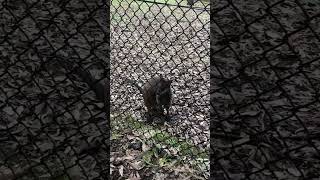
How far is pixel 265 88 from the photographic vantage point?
202cm

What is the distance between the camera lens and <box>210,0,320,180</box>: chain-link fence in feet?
6.34

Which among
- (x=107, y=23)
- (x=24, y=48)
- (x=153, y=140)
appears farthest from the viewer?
(x=153, y=140)

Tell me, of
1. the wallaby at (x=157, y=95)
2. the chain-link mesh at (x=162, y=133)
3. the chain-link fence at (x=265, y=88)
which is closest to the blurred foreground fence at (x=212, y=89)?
the chain-link fence at (x=265, y=88)

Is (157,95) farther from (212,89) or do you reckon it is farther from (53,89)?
(212,89)

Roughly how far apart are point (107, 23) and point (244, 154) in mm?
908

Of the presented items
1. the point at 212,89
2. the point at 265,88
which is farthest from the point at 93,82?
the point at 265,88

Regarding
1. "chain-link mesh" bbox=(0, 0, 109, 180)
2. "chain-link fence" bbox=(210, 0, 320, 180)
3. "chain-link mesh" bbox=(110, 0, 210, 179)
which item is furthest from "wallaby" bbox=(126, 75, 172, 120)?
"chain-link fence" bbox=(210, 0, 320, 180)

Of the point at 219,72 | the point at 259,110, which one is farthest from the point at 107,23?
the point at 259,110

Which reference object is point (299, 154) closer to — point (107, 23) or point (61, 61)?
point (107, 23)

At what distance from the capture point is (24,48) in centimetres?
254

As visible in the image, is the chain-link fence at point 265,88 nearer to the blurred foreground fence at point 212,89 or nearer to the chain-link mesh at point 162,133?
the blurred foreground fence at point 212,89

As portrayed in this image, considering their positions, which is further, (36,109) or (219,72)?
(36,109)

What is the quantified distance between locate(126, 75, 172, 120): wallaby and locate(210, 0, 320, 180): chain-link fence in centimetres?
331

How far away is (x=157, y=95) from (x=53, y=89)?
2994mm
